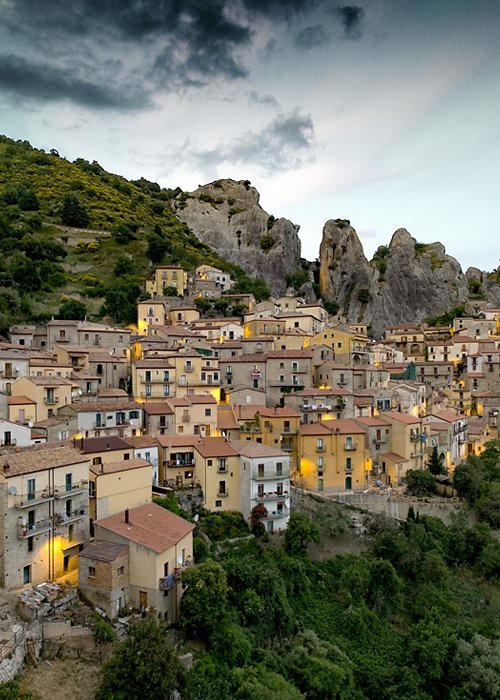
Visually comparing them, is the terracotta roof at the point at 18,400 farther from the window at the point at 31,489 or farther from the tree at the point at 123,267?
the tree at the point at 123,267

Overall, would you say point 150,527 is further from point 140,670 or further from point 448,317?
point 448,317

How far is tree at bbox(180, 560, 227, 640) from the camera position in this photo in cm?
2416

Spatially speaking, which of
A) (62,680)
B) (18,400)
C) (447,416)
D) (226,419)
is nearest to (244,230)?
(447,416)

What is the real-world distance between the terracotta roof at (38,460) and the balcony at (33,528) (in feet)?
7.76

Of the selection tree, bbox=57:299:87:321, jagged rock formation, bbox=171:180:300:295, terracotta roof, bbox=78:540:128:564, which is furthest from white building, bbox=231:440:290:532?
jagged rock formation, bbox=171:180:300:295

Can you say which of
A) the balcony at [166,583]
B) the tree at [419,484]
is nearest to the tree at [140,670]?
the balcony at [166,583]

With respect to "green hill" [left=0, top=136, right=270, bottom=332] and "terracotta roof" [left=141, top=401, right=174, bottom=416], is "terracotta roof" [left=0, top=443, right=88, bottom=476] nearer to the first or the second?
"terracotta roof" [left=141, top=401, right=174, bottom=416]

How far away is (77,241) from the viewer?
89.9 meters

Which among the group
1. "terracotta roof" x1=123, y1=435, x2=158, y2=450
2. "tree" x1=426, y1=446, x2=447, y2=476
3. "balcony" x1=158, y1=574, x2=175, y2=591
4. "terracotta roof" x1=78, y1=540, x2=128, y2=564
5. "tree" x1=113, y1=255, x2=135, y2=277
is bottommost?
"balcony" x1=158, y1=574, x2=175, y2=591

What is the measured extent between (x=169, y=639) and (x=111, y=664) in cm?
441

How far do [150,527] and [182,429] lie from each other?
14885 millimetres

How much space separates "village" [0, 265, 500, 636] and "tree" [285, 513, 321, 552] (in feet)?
3.93

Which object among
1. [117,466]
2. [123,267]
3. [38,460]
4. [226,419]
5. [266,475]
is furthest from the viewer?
[123,267]

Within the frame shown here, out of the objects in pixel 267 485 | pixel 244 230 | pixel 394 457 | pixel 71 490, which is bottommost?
pixel 394 457
